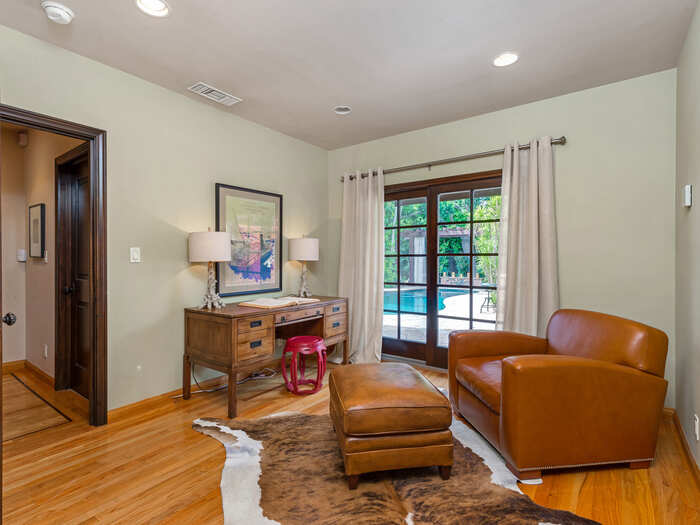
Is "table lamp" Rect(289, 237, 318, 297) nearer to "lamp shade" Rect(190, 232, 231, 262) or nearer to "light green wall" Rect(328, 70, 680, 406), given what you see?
"lamp shade" Rect(190, 232, 231, 262)

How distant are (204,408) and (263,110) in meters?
2.56

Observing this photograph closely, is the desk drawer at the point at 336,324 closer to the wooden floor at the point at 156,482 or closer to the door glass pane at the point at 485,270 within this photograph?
the door glass pane at the point at 485,270

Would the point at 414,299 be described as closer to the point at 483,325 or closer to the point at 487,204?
the point at 483,325

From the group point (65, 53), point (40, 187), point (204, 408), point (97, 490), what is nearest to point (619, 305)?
point (204, 408)

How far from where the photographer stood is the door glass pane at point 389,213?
4.33 m

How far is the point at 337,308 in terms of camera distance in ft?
12.8

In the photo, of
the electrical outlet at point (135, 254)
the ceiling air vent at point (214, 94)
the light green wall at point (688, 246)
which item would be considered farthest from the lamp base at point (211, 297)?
the light green wall at point (688, 246)

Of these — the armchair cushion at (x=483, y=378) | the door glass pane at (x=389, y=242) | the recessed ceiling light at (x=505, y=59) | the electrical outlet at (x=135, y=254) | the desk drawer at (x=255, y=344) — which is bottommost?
the armchair cushion at (x=483, y=378)

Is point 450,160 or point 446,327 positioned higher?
point 450,160

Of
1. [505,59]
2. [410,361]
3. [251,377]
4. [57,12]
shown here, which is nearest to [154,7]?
[57,12]

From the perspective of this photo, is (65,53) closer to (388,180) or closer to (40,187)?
(40,187)

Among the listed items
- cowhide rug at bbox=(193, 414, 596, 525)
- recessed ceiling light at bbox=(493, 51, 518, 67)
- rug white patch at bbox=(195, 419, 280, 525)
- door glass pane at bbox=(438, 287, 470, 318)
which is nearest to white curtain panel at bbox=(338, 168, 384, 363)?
door glass pane at bbox=(438, 287, 470, 318)

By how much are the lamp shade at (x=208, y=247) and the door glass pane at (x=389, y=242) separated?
1877 millimetres

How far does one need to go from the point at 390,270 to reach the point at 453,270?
2.43ft
